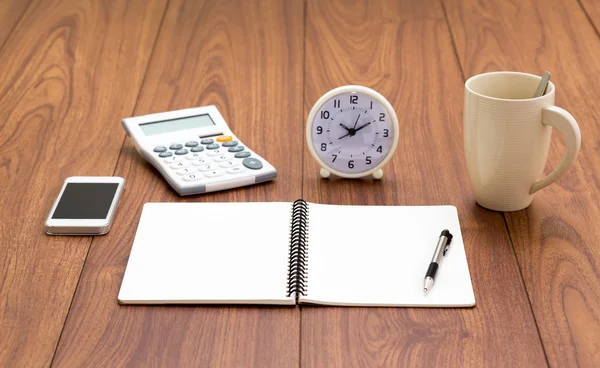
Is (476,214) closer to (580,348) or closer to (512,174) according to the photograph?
(512,174)

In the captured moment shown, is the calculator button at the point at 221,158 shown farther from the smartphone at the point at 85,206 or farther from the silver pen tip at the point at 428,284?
the silver pen tip at the point at 428,284

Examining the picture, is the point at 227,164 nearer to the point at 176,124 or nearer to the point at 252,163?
the point at 252,163

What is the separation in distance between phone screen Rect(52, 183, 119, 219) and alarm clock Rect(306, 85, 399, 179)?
0.97ft

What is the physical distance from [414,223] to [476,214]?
93 millimetres

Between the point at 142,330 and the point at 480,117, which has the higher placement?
the point at 480,117

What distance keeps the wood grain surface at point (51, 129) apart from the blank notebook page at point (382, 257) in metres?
0.30

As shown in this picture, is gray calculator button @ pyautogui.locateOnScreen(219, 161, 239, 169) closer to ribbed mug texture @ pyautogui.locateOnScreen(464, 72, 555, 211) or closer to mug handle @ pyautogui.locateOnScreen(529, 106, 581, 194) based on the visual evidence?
ribbed mug texture @ pyautogui.locateOnScreen(464, 72, 555, 211)

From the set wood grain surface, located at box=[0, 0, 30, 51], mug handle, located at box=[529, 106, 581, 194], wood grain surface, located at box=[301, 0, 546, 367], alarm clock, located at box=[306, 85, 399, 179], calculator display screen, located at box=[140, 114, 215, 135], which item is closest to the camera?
wood grain surface, located at box=[301, 0, 546, 367]

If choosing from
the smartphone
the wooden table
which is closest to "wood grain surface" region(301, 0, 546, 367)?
the wooden table

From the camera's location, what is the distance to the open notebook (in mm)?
935

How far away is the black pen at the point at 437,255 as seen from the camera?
3.10ft

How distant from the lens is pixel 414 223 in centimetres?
107

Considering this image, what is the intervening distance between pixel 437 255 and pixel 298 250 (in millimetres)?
170

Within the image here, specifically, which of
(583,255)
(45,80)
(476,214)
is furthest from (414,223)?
(45,80)
